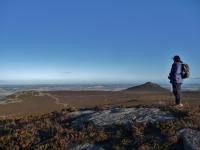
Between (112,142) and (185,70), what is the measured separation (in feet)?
19.1

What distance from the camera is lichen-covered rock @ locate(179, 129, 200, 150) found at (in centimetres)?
1076

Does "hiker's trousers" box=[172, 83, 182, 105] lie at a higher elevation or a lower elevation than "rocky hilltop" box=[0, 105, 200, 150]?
higher

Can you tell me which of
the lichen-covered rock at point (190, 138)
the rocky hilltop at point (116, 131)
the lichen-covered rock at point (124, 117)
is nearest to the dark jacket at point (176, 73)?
the rocky hilltop at point (116, 131)

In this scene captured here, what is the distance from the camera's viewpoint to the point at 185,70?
53.0 feet

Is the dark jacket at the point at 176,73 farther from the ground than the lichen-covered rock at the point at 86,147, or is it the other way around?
the dark jacket at the point at 176,73

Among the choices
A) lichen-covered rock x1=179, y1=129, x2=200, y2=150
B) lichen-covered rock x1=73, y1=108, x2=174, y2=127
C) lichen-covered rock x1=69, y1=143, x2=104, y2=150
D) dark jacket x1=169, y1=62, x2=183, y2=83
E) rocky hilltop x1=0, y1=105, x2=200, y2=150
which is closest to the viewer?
lichen-covered rock x1=179, y1=129, x2=200, y2=150

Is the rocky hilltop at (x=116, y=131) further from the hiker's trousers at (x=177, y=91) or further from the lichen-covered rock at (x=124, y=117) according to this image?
the hiker's trousers at (x=177, y=91)

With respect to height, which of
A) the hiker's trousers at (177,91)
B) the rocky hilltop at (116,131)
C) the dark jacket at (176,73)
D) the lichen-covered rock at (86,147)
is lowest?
the lichen-covered rock at (86,147)

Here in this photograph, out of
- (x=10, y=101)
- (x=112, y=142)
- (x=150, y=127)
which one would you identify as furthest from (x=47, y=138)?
(x=10, y=101)

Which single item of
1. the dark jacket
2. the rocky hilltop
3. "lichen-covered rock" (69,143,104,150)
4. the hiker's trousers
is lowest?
"lichen-covered rock" (69,143,104,150)

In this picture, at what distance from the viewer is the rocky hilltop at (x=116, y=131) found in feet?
37.4

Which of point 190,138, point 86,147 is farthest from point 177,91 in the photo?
point 86,147

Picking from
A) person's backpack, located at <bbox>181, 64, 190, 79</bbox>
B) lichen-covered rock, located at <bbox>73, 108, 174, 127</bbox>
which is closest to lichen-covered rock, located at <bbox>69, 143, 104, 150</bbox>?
lichen-covered rock, located at <bbox>73, 108, 174, 127</bbox>

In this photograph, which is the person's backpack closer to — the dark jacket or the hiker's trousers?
the dark jacket
